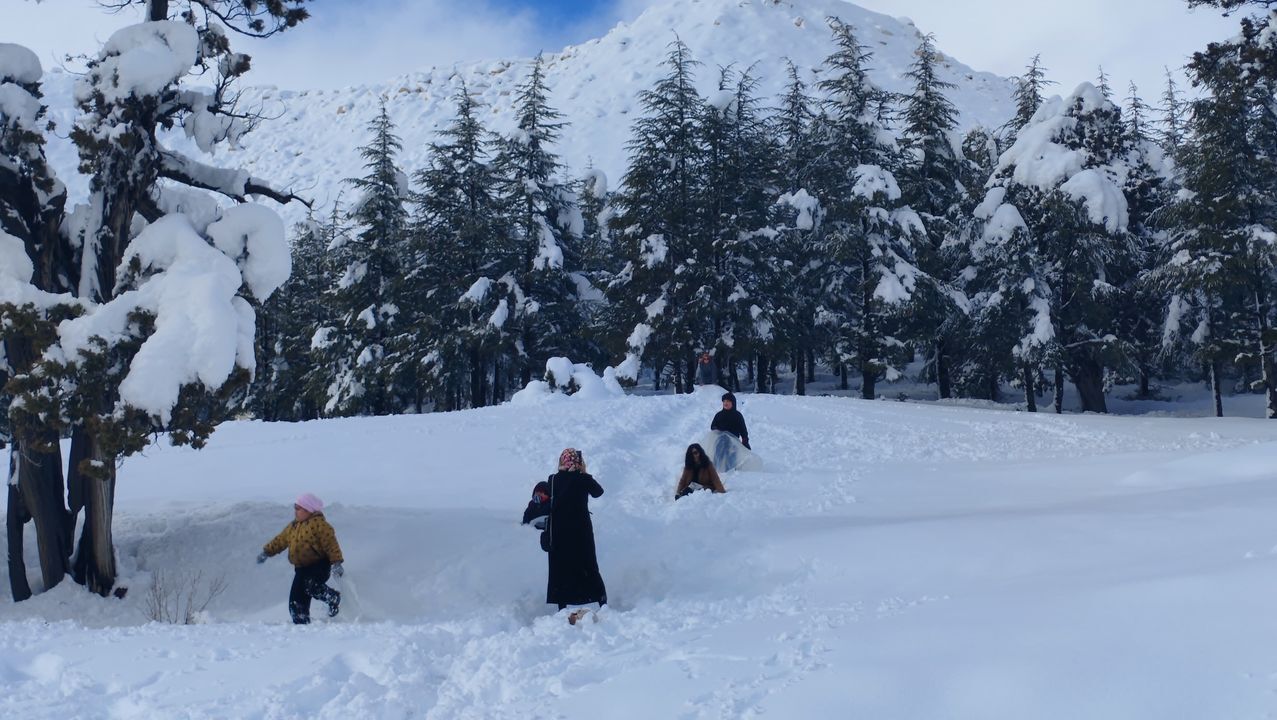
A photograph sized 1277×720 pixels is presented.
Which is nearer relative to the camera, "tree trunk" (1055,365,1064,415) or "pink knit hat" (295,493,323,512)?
"pink knit hat" (295,493,323,512)

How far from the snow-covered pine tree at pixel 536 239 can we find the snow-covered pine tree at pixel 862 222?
9193 millimetres

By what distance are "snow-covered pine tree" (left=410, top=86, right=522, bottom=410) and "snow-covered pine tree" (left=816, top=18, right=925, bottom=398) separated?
11288 millimetres

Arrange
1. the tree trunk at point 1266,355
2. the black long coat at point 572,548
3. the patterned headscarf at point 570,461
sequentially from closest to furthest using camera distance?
the black long coat at point 572,548 → the patterned headscarf at point 570,461 → the tree trunk at point 1266,355

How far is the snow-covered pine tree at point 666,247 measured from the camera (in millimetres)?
30094

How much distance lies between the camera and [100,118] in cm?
1051

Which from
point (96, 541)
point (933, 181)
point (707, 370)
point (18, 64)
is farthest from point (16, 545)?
point (933, 181)

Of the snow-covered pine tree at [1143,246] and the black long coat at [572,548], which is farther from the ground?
the snow-covered pine tree at [1143,246]

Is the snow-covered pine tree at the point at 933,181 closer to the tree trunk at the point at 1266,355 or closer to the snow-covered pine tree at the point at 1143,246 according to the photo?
the snow-covered pine tree at the point at 1143,246

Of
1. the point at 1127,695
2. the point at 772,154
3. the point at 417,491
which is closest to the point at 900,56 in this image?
the point at 772,154

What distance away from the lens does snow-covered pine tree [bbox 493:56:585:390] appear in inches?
1242

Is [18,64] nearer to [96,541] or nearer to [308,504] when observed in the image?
[96,541]

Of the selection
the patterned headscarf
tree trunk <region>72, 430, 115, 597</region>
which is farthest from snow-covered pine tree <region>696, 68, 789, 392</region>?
the patterned headscarf

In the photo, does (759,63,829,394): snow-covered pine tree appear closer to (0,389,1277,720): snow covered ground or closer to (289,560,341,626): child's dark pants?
(0,389,1277,720): snow covered ground

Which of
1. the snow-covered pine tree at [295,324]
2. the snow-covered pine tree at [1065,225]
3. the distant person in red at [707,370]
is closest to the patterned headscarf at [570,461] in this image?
the distant person in red at [707,370]
